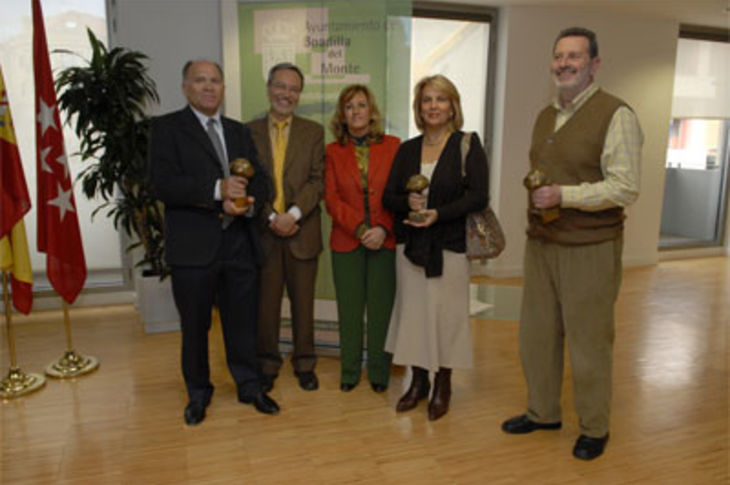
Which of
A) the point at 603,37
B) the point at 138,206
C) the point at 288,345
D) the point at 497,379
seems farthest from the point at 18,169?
the point at 603,37

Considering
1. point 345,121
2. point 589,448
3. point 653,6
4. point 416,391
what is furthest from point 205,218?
point 653,6

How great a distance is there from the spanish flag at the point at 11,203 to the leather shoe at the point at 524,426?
9.55 ft

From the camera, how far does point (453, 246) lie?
2834 millimetres

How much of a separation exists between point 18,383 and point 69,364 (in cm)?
32

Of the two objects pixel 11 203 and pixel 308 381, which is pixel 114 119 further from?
pixel 308 381

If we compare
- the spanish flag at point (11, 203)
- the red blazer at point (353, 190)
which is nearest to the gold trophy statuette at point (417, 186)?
the red blazer at point (353, 190)

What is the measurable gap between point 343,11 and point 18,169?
7.12 feet

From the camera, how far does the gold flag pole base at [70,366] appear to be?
11.6 ft

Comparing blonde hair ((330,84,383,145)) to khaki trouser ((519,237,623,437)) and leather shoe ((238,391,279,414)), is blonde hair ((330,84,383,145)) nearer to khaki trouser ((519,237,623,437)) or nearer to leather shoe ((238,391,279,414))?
khaki trouser ((519,237,623,437))

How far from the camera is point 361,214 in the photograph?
3070mm

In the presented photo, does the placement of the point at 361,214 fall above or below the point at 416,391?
above

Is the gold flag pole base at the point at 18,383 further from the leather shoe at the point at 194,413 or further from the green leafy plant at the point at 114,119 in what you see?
the green leafy plant at the point at 114,119

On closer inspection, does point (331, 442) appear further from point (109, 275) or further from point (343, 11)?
point (109, 275)

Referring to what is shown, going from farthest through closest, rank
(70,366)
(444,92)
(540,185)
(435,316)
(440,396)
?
1. (70,366)
2. (440,396)
3. (435,316)
4. (444,92)
5. (540,185)
